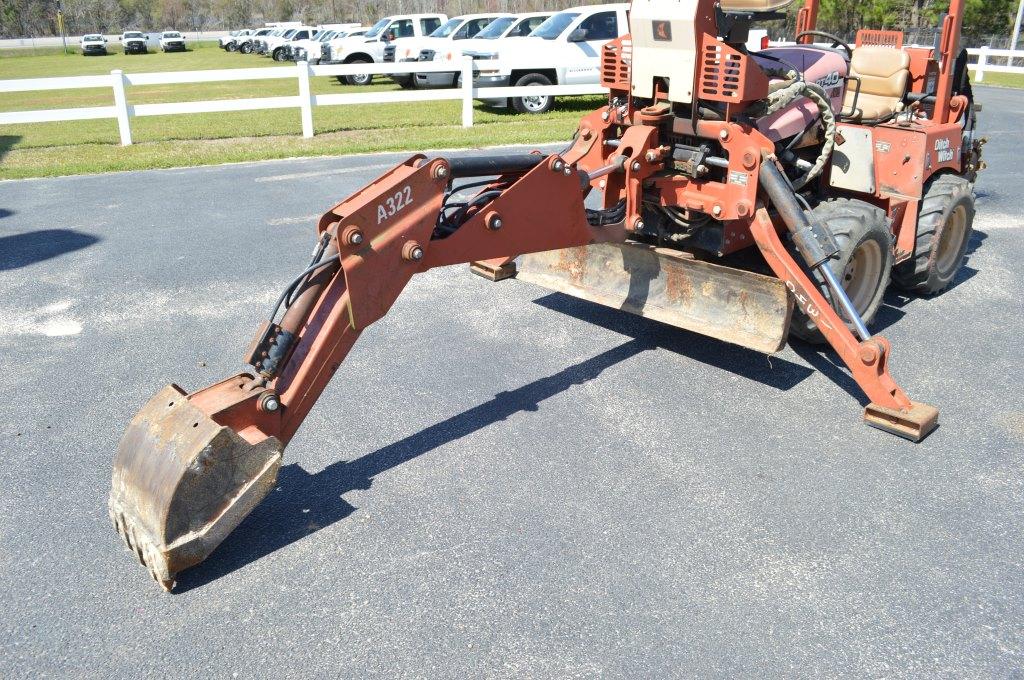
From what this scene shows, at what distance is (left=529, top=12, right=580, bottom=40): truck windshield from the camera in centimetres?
1872

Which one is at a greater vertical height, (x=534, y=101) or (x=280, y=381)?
(x=534, y=101)

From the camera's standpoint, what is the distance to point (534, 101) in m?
18.1

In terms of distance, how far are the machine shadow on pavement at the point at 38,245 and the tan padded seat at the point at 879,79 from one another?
705 centimetres

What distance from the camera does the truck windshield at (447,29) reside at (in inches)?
988

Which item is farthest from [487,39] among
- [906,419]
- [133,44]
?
[133,44]

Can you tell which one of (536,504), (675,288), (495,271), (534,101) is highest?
(534,101)

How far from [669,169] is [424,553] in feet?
9.50

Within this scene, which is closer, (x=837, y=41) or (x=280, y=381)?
(x=280, y=381)

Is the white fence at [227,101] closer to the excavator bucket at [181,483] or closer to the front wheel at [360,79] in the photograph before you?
the front wheel at [360,79]

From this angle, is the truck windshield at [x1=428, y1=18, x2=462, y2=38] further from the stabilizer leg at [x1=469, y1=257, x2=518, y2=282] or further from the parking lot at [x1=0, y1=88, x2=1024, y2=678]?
the parking lot at [x1=0, y1=88, x2=1024, y2=678]

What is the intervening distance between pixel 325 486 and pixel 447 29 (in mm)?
23699

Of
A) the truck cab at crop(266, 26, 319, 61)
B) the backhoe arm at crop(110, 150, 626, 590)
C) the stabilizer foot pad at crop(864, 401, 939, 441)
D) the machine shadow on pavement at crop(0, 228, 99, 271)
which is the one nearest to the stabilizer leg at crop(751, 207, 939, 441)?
the stabilizer foot pad at crop(864, 401, 939, 441)

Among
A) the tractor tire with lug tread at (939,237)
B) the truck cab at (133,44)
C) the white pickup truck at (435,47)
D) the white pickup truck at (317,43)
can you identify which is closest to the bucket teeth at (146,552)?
the tractor tire with lug tread at (939,237)

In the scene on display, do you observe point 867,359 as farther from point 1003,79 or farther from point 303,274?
point 1003,79
